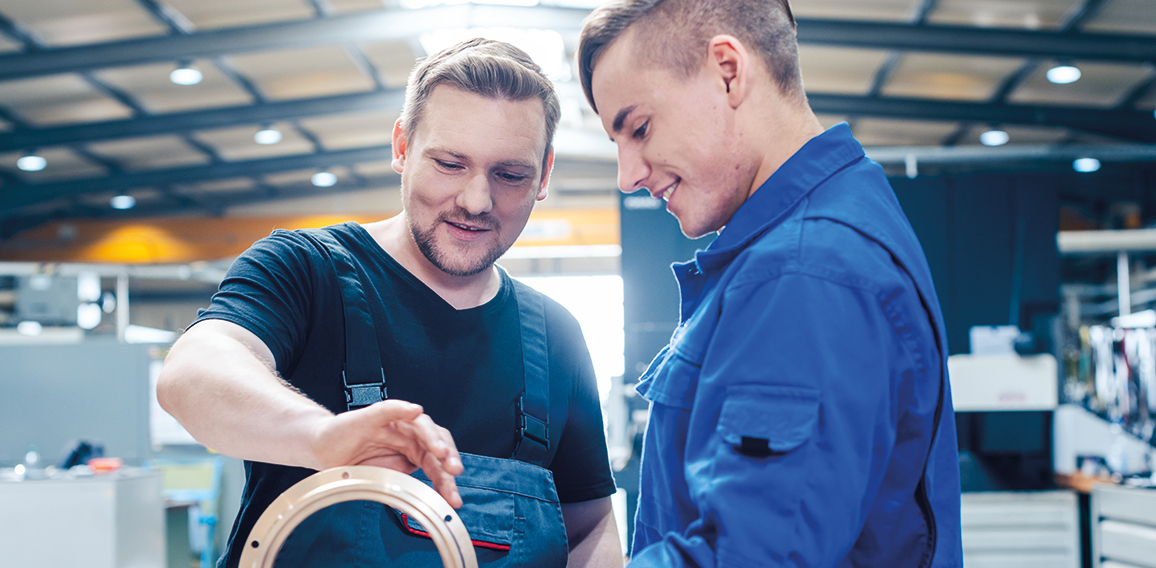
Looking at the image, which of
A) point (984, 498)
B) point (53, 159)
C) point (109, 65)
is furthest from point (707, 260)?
point (53, 159)

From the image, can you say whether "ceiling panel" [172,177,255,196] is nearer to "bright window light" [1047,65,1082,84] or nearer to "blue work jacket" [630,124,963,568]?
"bright window light" [1047,65,1082,84]

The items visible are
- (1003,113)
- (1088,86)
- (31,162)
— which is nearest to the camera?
(1088,86)

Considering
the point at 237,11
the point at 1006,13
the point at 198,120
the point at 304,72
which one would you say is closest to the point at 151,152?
the point at 198,120

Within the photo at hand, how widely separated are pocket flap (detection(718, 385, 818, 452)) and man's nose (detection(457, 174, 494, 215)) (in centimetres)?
62

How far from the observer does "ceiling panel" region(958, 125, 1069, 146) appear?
955 cm

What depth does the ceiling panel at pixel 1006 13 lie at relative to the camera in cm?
660

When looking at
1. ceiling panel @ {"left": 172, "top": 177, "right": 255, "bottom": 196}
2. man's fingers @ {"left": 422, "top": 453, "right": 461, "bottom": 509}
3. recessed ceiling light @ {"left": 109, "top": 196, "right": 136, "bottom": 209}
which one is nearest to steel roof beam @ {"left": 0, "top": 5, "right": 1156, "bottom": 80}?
ceiling panel @ {"left": 172, "top": 177, "right": 255, "bottom": 196}

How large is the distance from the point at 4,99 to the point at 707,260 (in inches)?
386

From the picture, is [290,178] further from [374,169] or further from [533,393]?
[533,393]

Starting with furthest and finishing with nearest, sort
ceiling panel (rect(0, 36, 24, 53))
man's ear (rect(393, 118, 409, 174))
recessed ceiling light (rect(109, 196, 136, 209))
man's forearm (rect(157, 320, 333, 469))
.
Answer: recessed ceiling light (rect(109, 196, 136, 209)), ceiling panel (rect(0, 36, 24, 53)), man's ear (rect(393, 118, 409, 174)), man's forearm (rect(157, 320, 333, 469))

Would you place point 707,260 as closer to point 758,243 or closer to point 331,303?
point 758,243

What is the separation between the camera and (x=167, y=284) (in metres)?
13.1

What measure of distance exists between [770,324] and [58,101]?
10043 millimetres

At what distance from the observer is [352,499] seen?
0.69 meters
